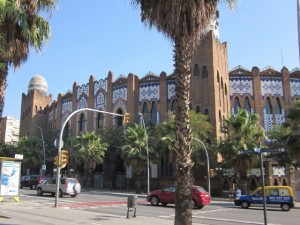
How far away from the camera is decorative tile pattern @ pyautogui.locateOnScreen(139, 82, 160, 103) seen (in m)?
49.0

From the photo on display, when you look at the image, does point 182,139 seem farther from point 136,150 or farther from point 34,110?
point 34,110

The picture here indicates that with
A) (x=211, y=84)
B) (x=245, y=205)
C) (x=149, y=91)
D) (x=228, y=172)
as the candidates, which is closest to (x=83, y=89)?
(x=149, y=91)

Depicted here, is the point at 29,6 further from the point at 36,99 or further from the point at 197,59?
the point at 36,99

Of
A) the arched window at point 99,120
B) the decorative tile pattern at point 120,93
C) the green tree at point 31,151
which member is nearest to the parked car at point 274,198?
the decorative tile pattern at point 120,93

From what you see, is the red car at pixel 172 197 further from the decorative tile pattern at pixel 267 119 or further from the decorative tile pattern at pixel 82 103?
the decorative tile pattern at pixel 82 103

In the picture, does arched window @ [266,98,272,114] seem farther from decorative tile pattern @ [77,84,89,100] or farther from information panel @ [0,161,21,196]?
information panel @ [0,161,21,196]

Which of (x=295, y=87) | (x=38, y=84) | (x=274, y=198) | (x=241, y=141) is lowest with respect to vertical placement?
(x=274, y=198)

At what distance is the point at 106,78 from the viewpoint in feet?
180

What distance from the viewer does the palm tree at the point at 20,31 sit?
14227 mm

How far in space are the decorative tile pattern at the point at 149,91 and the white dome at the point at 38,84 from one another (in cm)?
2682

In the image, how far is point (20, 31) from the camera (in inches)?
583

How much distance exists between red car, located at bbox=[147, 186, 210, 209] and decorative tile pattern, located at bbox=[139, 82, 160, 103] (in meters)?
25.2

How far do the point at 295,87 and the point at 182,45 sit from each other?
38.6m

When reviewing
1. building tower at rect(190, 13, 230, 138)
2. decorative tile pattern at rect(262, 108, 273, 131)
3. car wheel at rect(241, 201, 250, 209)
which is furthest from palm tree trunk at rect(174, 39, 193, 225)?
decorative tile pattern at rect(262, 108, 273, 131)
